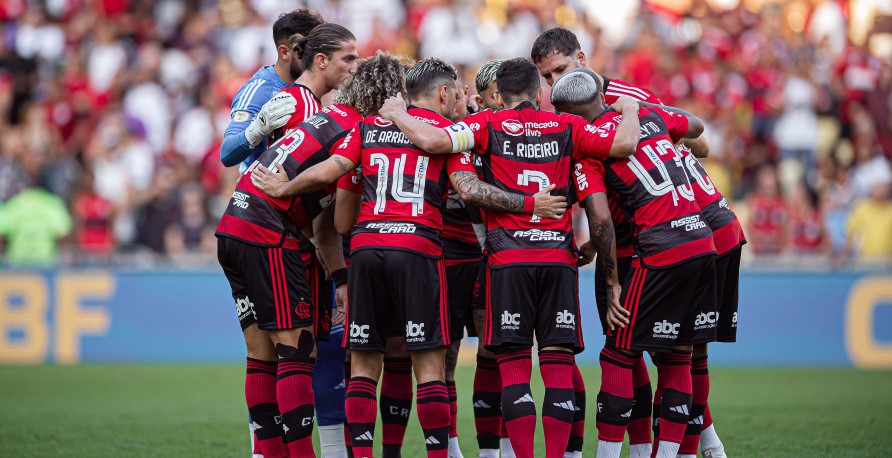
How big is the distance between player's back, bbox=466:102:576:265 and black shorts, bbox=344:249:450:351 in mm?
456

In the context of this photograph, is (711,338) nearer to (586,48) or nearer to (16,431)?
(16,431)

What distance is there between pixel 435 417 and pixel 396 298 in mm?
806

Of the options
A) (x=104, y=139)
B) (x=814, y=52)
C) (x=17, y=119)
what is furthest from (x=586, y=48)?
(x=17, y=119)

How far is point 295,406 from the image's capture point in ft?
25.2

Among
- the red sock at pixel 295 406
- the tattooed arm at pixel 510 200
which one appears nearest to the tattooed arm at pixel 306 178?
the tattooed arm at pixel 510 200

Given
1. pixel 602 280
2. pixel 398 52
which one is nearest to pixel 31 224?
pixel 398 52

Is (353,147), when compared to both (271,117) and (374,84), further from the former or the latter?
(271,117)

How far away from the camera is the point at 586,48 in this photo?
2053 cm

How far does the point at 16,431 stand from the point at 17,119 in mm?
11476

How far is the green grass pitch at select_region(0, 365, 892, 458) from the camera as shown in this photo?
31.5 ft

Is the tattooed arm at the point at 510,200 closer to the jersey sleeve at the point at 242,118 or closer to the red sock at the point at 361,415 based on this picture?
the red sock at the point at 361,415

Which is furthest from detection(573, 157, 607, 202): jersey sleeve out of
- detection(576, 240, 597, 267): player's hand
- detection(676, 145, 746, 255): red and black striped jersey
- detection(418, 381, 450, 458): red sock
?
detection(418, 381, 450, 458): red sock

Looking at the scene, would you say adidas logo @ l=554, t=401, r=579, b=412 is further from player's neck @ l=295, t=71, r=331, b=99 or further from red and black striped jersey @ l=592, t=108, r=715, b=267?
player's neck @ l=295, t=71, r=331, b=99

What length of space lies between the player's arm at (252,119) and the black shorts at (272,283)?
74 cm
